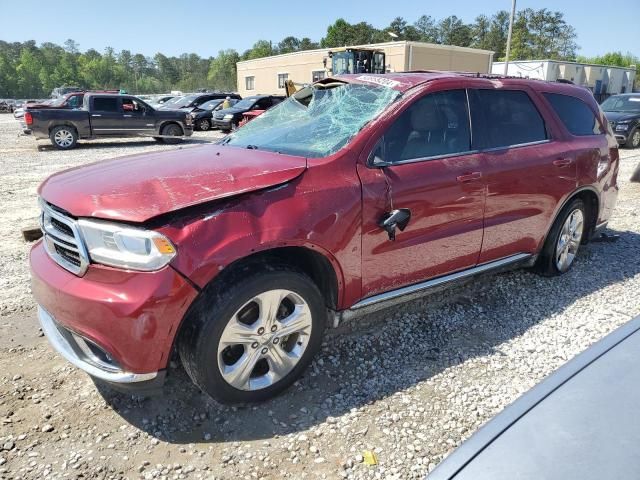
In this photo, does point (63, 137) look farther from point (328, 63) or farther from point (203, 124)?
point (328, 63)

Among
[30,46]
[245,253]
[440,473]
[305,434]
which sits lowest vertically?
[305,434]

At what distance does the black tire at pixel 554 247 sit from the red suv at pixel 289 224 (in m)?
0.26

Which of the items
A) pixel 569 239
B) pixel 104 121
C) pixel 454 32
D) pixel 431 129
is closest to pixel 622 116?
pixel 569 239

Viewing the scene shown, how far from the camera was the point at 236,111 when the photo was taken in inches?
729

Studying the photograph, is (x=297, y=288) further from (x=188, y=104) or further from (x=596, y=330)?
(x=188, y=104)

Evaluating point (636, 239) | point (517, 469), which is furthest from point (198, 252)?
point (636, 239)

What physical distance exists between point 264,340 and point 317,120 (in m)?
1.59

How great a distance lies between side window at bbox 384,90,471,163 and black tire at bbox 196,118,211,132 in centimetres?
1948

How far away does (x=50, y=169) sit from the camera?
10859mm

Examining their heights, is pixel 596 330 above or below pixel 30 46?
below

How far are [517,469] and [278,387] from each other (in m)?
1.64

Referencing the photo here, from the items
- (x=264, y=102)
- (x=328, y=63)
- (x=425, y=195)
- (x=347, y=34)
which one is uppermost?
(x=347, y=34)

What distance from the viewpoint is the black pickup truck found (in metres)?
14.2

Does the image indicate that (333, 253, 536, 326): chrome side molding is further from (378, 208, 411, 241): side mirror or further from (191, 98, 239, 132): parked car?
(191, 98, 239, 132): parked car
